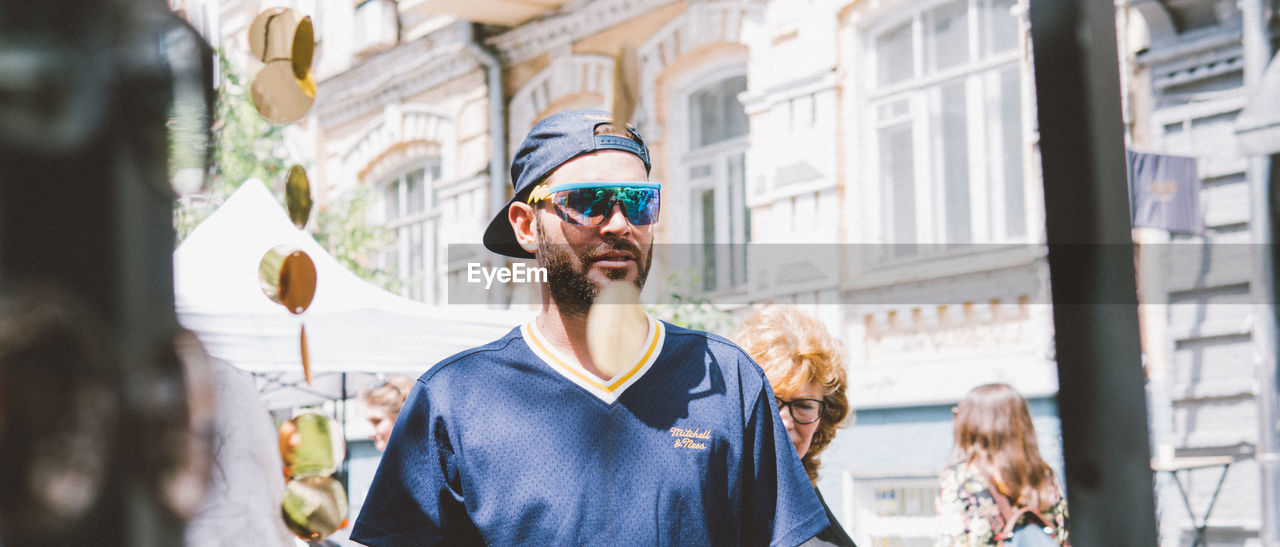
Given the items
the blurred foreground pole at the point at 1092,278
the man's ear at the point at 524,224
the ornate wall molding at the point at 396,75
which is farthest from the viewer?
the ornate wall molding at the point at 396,75

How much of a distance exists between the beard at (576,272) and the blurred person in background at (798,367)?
2.58 ft

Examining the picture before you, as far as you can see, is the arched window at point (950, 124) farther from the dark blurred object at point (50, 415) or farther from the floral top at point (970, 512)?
the dark blurred object at point (50, 415)

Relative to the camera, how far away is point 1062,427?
0.93 metres

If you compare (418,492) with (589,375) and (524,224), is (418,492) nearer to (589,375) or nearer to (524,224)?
(589,375)

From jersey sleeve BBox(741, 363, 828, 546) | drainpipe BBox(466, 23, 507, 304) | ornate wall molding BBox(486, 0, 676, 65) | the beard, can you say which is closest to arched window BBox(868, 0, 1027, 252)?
ornate wall molding BBox(486, 0, 676, 65)

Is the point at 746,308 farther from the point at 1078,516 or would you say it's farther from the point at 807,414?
the point at 1078,516

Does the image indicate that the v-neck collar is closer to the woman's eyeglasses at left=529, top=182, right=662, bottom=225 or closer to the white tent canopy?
the woman's eyeglasses at left=529, top=182, right=662, bottom=225

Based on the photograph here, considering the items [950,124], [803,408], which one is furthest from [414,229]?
[803,408]

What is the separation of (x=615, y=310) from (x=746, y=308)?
281 inches

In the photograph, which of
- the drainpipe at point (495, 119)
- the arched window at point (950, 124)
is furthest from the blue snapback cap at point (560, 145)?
the drainpipe at point (495, 119)

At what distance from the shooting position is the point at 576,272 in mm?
1365

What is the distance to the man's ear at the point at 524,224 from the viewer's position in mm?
1414

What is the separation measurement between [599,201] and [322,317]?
295 centimetres

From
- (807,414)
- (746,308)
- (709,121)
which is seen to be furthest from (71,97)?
(709,121)
